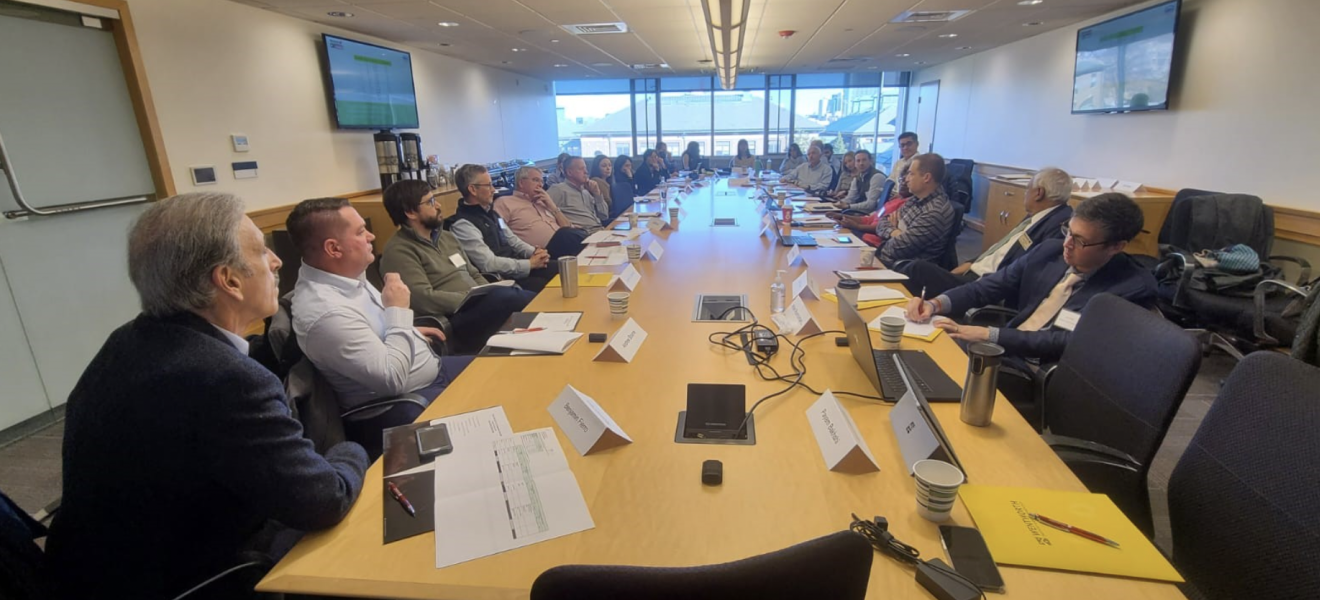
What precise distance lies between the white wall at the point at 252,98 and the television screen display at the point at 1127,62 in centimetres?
735

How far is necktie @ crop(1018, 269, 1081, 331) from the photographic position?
2.24 metres

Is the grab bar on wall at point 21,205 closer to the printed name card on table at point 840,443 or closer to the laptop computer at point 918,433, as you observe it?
the printed name card on table at point 840,443

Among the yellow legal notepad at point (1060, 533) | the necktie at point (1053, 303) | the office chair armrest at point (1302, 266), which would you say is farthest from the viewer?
the office chair armrest at point (1302, 266)

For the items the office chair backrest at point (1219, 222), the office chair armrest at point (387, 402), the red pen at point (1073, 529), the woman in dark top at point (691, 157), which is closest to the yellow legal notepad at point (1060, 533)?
the red pen at point (1073, 529)

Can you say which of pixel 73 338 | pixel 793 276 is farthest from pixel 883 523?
pixel 73 338

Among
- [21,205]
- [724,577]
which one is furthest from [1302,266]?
[21,205]

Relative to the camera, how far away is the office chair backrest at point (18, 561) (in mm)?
1026

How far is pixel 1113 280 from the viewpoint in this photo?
2.07 m

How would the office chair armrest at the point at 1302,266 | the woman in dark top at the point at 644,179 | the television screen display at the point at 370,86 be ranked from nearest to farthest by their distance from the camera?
the office chair armrest at the point at 1302,266
the television screen display at the point at 370,86
the woman in dark top at the point at 644,179

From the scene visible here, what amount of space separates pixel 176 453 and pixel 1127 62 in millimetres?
7104

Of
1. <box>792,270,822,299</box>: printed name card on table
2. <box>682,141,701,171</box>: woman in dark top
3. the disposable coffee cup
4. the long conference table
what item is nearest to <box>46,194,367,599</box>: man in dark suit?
the long conference table

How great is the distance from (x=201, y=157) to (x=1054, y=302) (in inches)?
209

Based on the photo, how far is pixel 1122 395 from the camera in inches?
60.2

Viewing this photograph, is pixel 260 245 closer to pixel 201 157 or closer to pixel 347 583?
pixel 347 583
